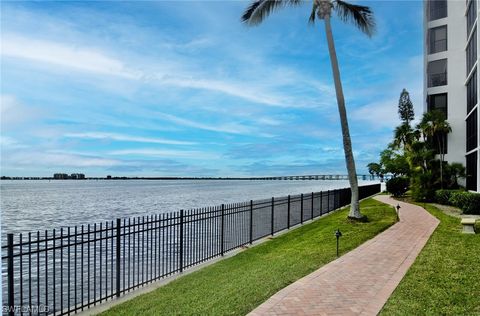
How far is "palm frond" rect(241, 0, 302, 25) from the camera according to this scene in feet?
54.8

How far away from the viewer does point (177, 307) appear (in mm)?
6477

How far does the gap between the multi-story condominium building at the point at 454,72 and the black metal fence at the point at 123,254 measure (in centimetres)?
1631

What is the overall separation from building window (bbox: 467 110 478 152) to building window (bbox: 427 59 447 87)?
16.1 feet

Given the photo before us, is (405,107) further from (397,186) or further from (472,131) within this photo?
(472,131)

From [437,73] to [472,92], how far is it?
6.47 m

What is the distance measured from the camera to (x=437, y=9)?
3388cm

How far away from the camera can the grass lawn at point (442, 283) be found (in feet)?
20.6

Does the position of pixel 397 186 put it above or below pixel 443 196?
above

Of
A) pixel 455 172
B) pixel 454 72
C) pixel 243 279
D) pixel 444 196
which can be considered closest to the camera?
pixel 243 279

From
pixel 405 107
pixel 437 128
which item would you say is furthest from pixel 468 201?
pixel 405 107

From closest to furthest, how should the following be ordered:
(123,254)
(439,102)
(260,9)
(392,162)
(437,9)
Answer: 1. (123,254)
2. (260,9)
3. (439,102)
4. (437,9)
5. (392,162)

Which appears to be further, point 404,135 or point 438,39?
point 404,135

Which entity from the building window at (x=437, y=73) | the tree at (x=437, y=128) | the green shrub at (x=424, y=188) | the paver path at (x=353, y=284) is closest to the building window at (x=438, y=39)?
the building window at (x=437, y=73)

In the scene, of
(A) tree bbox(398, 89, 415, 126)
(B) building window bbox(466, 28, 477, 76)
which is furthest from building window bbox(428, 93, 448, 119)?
(A) tree bbox(398, 89, 415, 126)
